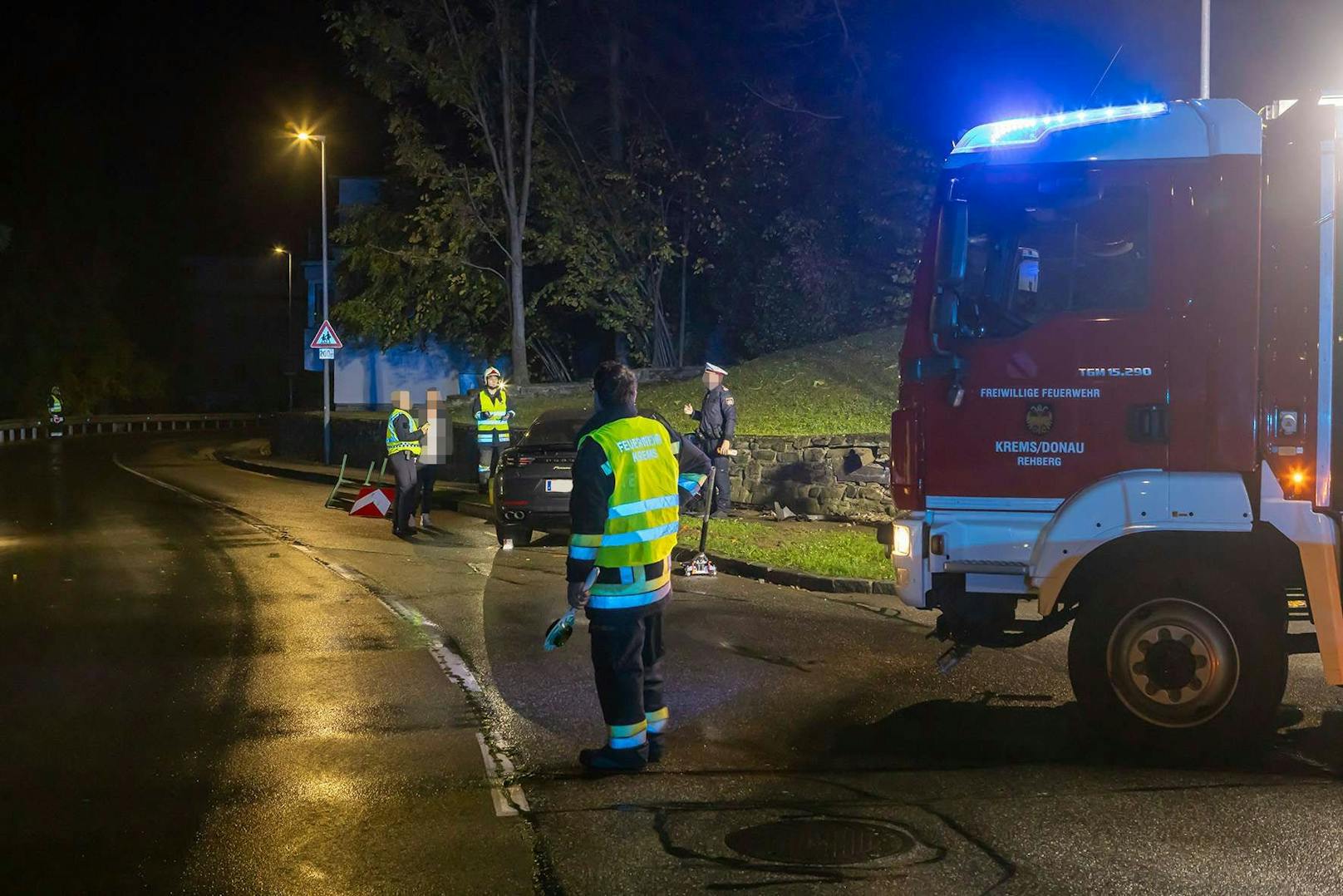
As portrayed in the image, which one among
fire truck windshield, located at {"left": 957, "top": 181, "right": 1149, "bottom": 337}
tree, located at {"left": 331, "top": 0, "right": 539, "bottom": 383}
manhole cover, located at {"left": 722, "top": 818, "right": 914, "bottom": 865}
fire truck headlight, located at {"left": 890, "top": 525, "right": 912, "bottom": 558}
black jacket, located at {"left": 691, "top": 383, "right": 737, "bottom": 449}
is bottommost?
manhole cover, located at {"left": 722, "top": 818, "right": 914, "bottom": 865}

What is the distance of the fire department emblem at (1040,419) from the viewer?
6.96 metres

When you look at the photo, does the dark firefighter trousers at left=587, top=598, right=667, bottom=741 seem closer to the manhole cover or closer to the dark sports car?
the manhole cover

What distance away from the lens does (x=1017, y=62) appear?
2608cm

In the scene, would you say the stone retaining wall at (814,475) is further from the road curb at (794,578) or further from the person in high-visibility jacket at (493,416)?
the road curb at (794,578)

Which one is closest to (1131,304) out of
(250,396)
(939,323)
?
(939,323)

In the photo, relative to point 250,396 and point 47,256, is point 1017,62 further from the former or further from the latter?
point 250,396

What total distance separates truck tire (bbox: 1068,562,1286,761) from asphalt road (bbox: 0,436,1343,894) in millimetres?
223

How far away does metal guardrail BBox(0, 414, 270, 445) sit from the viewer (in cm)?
4922

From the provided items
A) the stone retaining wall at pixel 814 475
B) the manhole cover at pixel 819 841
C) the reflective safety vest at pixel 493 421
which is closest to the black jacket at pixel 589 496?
the manhole cover at pixel 819 841

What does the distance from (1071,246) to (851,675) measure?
3.08 meters

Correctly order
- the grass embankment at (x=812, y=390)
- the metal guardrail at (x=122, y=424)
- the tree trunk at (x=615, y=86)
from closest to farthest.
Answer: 1. the grass embankment at (x=812, y=390)
2. the tree trunk at (x=615, y=86)
3. the metal guardrail at (x=122, y=424)

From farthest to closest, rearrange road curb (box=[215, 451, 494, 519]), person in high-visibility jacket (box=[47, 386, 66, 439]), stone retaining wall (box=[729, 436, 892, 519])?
person in high-visibility jacket (box=[47, 386, 66, 439]), road curb (box=[215, 451, 494, 519]), stone retaining wall (box=[729, 436, 892, 519])

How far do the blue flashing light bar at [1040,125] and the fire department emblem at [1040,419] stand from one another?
1.35 m

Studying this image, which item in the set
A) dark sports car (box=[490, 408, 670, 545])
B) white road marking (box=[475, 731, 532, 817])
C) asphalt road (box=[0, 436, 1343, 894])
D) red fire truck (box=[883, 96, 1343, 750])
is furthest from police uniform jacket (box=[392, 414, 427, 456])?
red fire truck (box=[883, 96, 1343, 750])
